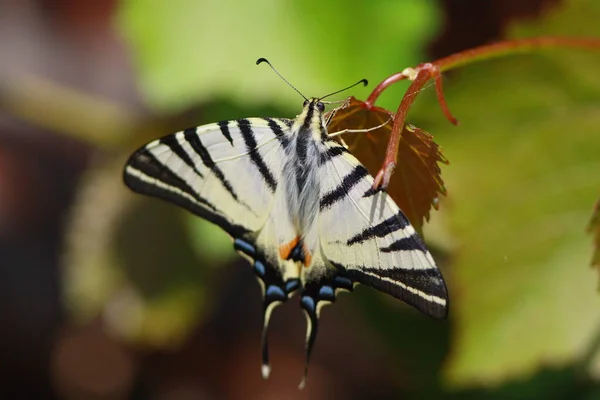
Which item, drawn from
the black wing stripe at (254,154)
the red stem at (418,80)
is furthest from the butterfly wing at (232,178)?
the red stem at (418,80)

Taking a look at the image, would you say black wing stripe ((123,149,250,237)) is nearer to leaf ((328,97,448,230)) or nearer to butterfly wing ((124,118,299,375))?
butterfly wing ((124,118,299,375))

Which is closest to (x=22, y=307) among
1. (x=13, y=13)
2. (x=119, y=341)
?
(x=119, y=341)

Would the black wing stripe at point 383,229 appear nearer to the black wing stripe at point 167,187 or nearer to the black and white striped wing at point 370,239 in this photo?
the black and white striped wing at point 370,239

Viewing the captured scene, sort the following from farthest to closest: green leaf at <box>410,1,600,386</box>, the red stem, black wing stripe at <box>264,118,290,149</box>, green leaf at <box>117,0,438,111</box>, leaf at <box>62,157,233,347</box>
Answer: leaf at <box>62,157,233,347</box> < green leaf at <box>117,0,438,111</box> < green leaf at <box>410,1,600,386</box> < black wing stripe at <box>264,118,290,149</box> < the red stem

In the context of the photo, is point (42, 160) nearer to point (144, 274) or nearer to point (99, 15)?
point (99, 15)

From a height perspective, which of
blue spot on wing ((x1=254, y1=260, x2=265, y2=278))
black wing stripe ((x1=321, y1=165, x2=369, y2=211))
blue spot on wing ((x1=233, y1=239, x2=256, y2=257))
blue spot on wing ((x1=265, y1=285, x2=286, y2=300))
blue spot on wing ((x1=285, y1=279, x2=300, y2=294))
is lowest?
blue spot on wing ((x1=265, y1=285, x2=286, y2=300))

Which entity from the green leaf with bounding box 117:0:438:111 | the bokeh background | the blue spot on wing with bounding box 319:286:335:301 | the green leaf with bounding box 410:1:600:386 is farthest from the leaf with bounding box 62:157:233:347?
the blue spot on wing with bounding box 319:286:335:301
